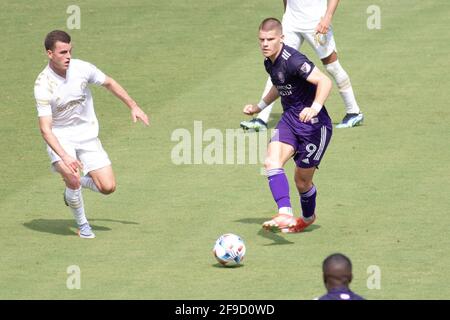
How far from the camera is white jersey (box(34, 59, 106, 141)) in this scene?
15.1 m

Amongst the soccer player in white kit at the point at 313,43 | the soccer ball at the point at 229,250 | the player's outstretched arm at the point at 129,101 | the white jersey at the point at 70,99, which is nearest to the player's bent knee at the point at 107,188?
the white jersey at the point at 70,99

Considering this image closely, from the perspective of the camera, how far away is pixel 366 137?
19.4 meters

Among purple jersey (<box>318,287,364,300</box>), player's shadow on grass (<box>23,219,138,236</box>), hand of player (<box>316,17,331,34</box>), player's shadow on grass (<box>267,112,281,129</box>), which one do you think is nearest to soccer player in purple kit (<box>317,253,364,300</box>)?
Answer: purple jersey (<box>318,287,364,300</box>)

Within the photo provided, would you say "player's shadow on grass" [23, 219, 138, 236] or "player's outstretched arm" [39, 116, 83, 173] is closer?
"player's outstretched arm" [39, 116, 83, 173]

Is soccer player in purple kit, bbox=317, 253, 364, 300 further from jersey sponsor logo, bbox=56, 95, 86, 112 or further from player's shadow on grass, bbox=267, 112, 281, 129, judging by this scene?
player's shadow on grass, bbox=267, 112, 281, 129

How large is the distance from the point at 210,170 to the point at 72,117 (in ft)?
10.7

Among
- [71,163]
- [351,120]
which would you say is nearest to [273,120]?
[351,120]

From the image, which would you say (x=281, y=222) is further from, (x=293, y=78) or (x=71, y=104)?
(x=71, y=104)

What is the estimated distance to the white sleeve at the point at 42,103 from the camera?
1494 centimetres

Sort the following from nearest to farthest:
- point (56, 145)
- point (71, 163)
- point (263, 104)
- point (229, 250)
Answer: point (229, 250) < point (71, 163) < point (56, 145) < point (263, 104)

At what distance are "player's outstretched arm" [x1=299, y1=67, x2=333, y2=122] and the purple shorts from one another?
534 mm

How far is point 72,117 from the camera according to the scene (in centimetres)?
1552

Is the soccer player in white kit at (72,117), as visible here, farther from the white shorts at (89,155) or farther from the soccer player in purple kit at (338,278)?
the soccer player in purple kit at (338,278)

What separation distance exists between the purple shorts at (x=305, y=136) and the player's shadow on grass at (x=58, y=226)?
89.6 inches
